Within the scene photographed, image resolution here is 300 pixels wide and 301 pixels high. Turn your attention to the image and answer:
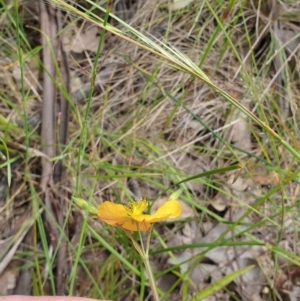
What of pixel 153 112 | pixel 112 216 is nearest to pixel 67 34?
pixel 153 112

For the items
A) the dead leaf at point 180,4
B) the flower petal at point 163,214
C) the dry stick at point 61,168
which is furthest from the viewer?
the dead leaf at point 180,4

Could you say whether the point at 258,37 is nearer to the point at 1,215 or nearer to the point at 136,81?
the point at 136,81

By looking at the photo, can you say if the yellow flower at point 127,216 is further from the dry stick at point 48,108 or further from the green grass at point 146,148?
the dry stick at point 48,108

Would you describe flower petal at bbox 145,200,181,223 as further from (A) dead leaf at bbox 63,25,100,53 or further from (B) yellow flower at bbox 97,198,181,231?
(A) dead leaf at bbox 63,25,100,53

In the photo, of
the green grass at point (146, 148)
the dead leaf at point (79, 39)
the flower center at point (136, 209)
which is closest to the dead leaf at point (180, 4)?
the green grass at point (146, 148)

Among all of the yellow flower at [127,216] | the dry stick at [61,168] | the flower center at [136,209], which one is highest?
the yellow flower at [127,216]

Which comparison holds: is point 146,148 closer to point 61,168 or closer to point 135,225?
point 61,168
